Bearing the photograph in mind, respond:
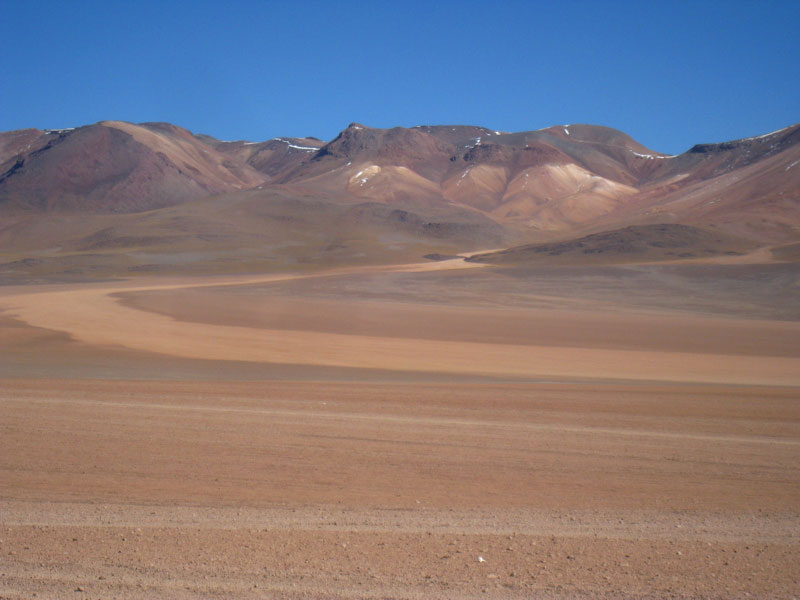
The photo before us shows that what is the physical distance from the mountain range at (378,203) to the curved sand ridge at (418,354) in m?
51.0

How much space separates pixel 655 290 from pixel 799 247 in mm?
32535

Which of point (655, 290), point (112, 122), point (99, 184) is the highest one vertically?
point (112, 122)

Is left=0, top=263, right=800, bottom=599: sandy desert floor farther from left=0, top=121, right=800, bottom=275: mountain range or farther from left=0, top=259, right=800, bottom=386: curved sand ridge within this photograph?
left=0, top=121, right=800, bottom=275: mountain range

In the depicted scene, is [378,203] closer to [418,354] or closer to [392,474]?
[418,354]

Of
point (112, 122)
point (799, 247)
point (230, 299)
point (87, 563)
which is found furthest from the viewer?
point (112, 122)

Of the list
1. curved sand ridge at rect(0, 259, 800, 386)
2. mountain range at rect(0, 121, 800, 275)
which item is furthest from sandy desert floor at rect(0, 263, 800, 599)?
mountain range at rect(0, 121, 800, 275)

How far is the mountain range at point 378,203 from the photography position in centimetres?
8438

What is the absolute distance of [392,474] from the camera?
8125 mm

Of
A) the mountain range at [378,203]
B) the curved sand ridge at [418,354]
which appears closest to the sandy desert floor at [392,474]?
the curved sand ridge at [418,354]

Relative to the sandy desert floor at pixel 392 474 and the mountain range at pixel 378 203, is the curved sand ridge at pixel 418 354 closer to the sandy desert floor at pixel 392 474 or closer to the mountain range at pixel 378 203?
the sandy desert floor at pixel 392 474

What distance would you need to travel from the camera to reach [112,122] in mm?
171375

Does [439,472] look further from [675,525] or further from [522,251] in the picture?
[522,251]

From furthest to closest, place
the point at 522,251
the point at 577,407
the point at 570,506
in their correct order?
the point at 522,251, the point at 577,407, the point at 570,506

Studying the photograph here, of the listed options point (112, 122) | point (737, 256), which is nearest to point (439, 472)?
point (737, 256)
